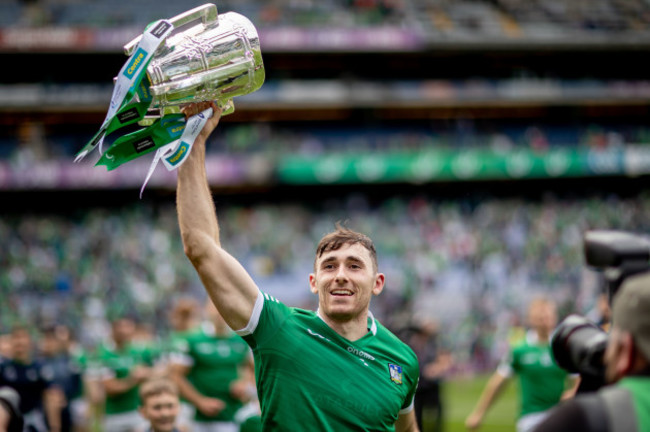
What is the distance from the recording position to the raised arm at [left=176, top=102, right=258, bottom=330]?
103 inches

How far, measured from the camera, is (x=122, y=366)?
28.6ft

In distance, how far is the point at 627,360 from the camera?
5.82ft

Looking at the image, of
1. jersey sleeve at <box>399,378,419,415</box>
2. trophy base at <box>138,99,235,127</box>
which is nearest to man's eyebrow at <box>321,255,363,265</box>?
jersey sleeve at <box>399,378,419,415</box>

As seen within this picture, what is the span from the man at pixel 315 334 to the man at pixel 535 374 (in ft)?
15.7

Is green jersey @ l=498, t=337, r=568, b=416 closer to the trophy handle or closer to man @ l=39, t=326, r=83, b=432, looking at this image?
man @ l=39, t=326, r=83, b=432

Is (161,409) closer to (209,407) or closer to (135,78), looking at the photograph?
(209,407)

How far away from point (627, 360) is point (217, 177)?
2415cm

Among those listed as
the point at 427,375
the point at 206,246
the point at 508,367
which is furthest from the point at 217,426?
the point at 206,246

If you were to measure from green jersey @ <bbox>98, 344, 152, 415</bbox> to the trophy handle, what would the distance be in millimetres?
6628

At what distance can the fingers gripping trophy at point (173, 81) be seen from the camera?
2.50 metres

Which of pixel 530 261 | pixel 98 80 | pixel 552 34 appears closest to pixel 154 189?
pixel 98 80

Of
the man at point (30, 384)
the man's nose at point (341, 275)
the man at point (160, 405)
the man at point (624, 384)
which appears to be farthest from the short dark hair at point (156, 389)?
the man at point (624, 384)

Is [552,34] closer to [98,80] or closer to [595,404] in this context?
[98,80]

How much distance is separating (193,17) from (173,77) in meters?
0.27
